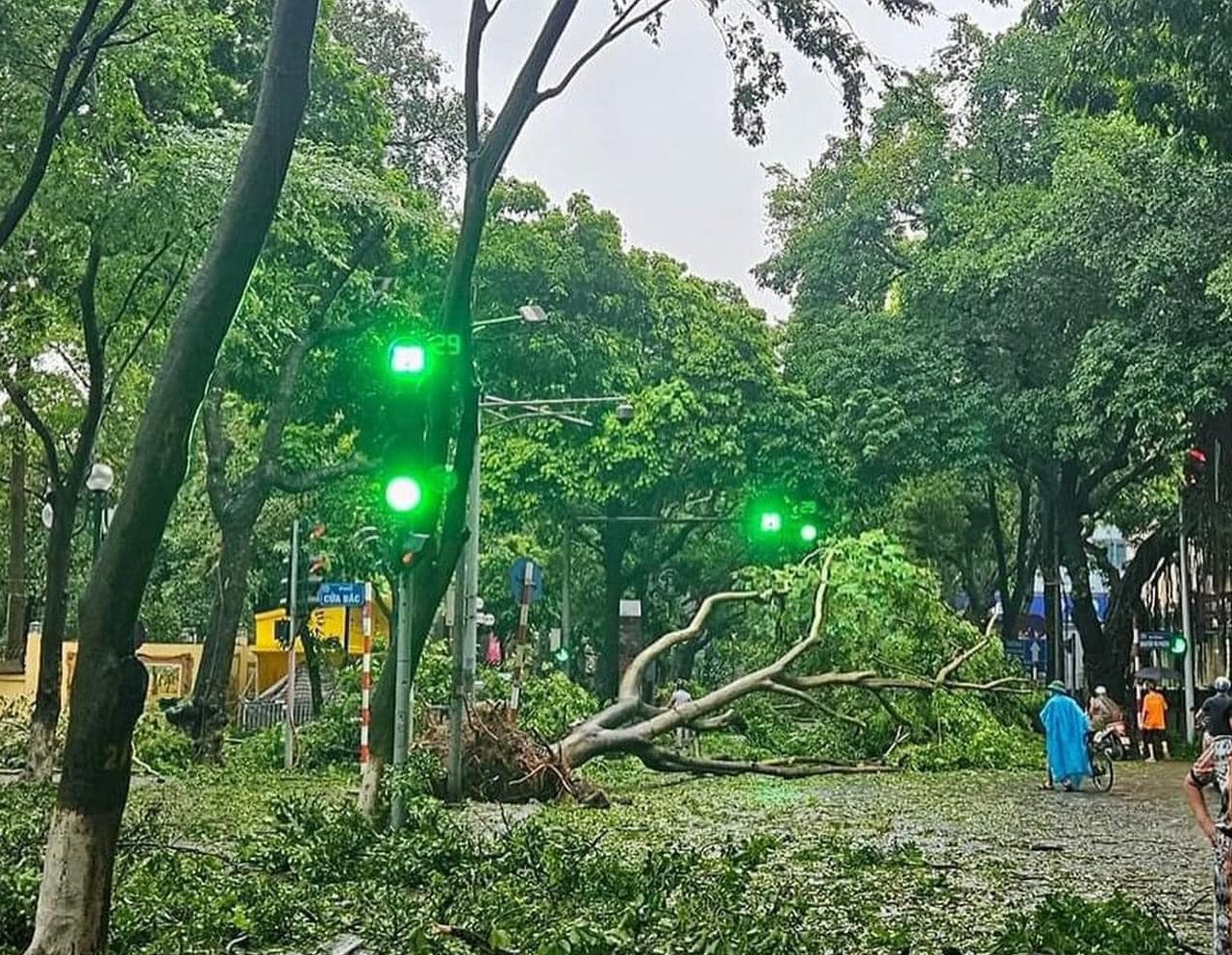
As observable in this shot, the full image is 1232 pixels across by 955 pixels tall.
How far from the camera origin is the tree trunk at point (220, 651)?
22.0m

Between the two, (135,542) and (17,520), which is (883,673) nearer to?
(17,520)

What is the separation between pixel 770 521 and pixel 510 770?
1194 centimetres

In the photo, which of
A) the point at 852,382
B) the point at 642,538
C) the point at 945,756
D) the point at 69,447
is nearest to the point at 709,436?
the point at 852,382

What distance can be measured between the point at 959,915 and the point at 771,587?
14.6 meters

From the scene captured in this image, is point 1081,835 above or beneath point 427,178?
beneath

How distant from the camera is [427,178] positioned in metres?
29.5

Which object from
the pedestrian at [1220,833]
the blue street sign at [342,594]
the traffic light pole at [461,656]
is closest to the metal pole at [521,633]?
the traffic light pole at [461,656]

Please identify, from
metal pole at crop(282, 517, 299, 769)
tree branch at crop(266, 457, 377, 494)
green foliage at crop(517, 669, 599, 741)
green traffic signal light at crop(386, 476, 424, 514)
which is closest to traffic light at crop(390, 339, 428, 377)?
green traffic signal light at crop(386, 476, 424, 514)

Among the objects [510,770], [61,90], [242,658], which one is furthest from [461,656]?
[242,658]

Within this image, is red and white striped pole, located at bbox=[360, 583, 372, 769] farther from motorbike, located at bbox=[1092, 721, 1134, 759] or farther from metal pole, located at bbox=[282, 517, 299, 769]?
motorbike, located at bbox=[1092, 721, 1134, 759]

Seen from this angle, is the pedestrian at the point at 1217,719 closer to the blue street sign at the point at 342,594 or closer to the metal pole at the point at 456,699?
the metal pole at the point at 456,699

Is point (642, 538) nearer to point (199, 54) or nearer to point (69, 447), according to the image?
point (69, 447)

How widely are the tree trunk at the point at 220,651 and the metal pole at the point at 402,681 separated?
9799mm

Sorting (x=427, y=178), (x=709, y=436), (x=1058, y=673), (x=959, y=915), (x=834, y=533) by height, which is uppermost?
(x=427, y=178)
